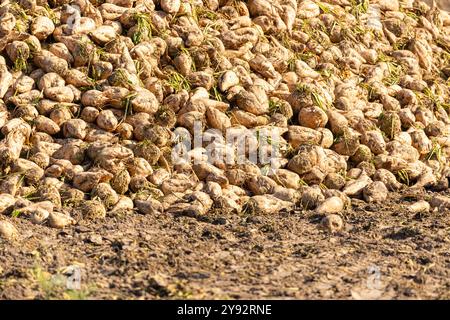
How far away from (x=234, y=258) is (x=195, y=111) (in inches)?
55.0

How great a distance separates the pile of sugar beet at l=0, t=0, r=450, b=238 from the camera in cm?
499

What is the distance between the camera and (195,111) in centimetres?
538

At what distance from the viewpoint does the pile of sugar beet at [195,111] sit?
4.99m

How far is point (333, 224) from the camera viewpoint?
187 inches

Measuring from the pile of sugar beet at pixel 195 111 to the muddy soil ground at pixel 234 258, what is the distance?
168 mm

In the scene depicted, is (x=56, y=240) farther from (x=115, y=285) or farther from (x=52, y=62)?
(x=52, y=62)
